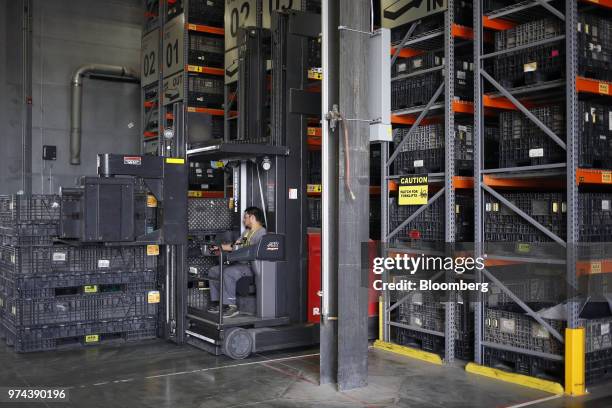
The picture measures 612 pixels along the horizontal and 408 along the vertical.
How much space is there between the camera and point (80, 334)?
8734 mm

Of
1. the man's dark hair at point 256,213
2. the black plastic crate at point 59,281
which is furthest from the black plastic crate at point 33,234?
the man's dark hair at point 256,213

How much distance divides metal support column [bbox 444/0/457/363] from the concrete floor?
388 mm

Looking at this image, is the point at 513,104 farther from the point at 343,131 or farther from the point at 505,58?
the point at 343,131

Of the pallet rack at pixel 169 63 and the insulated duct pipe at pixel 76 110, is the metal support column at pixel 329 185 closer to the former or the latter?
the pallet rack at pixel 169 63

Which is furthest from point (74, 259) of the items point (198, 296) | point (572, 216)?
point (572, 216)

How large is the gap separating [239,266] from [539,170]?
147 inches

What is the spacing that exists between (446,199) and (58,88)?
9.65 meters

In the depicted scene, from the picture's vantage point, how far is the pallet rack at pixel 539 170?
21.6 feet

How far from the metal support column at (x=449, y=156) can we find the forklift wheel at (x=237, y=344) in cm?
232

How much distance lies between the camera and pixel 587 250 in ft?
22.0

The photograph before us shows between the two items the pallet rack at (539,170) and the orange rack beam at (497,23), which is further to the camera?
the orange rack beam at (497,23)

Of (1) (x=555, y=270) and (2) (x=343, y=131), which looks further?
(1) (x=555, y=270)

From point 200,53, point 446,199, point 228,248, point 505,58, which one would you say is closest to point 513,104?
point 505,58

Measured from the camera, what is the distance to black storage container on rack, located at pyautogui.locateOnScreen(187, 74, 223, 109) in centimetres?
1299
